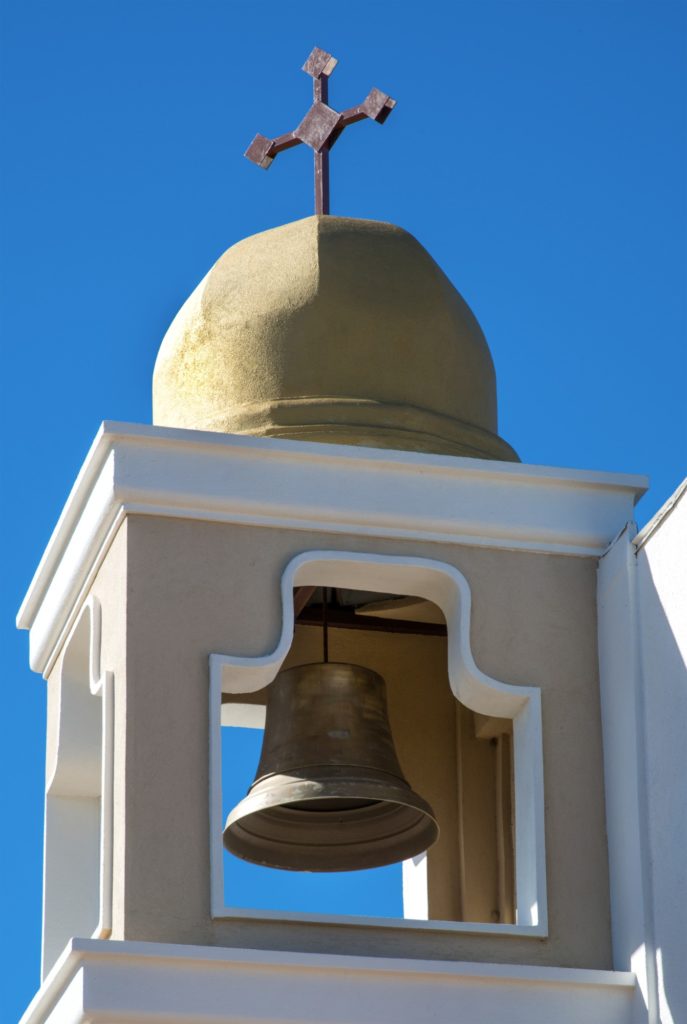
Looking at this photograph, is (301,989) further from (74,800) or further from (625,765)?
(74,800)

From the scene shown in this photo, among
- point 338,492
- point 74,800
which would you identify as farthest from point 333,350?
point 74,800

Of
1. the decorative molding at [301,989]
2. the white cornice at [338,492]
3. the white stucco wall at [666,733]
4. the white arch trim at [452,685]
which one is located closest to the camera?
the decorative molding at [301,989]

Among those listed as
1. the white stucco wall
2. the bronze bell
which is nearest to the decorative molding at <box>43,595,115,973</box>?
the bronze bell

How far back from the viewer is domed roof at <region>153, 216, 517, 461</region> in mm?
11516

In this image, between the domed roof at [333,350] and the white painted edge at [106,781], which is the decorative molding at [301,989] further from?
the domed roof at [333,350]

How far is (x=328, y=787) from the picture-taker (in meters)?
10.9

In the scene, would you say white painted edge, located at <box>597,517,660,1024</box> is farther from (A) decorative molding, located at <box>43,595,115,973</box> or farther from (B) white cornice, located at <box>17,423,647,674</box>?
(A) decorative molding, located at <box>43,595,115,973</box>

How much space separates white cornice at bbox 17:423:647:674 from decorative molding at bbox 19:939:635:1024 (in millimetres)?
1621

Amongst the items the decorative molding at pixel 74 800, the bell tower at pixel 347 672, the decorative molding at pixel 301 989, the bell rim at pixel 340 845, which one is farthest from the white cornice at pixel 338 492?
the decorative molding at pixel 301 989

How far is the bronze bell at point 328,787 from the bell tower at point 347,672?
0.04 ft

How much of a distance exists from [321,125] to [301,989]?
378 cm

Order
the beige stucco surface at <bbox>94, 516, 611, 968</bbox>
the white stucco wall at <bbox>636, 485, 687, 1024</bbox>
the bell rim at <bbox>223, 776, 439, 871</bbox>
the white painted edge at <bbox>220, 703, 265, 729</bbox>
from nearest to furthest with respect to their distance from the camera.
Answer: the white stucco wall at <bbox>636, 485, 687, 1024</bbox>
the beige stucco surface at <bbox>94, 516, 611, 968</bbox>
the bell rim at <bbox>223, 776, 439, 871</bbox>
the white painted edge at <bbox>220, 703, 265, 729</bbox>

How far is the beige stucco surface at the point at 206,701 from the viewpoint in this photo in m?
10.3

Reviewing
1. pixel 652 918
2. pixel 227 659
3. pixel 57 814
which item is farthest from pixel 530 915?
pixel 57 814
